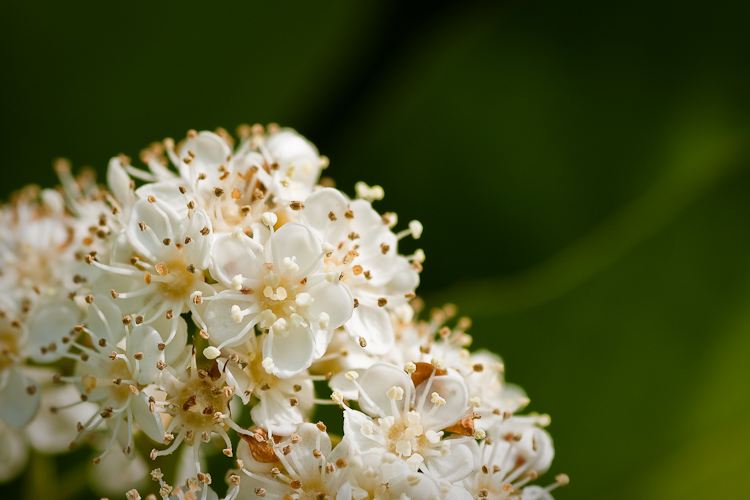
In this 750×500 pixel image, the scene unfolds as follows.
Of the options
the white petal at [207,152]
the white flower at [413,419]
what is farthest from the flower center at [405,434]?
the white petal at [207,152]

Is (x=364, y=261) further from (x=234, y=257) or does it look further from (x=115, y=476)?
(x=115, y=476)

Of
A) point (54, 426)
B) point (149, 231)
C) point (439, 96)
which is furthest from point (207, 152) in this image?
point (439, 96)

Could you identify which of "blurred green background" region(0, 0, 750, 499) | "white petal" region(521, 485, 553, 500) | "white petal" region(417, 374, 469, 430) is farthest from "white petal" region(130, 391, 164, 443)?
"blurred green background" region(0, 0, 750, 499)

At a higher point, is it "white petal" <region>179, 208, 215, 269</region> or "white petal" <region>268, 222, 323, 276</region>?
"white petal" <region>268, 222, 323, 276</region>

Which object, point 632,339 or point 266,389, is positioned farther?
point 632,339

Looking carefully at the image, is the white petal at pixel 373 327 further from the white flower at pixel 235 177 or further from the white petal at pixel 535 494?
the white petal at pixel 535 494

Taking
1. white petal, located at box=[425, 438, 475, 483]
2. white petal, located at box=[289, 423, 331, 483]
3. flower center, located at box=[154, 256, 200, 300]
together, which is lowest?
white petal, located at box=[289, 423, 331, 483]

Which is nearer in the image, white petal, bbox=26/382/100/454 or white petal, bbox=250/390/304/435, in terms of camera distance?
white petal, bbox=250/390/304/435

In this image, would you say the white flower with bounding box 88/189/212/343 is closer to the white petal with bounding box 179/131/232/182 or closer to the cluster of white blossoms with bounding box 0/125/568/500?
the cluster of white blossoms with bounding box 0/125/568/500
